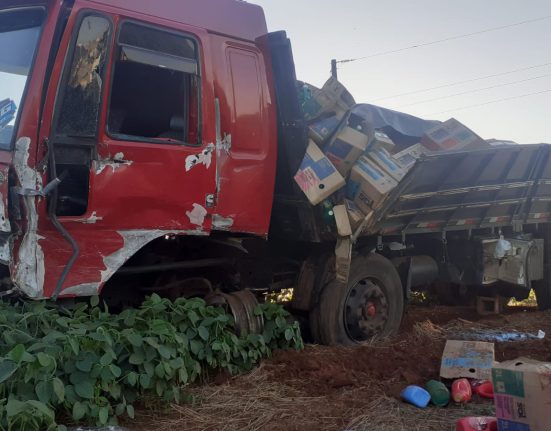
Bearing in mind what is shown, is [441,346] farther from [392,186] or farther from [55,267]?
[55,267]

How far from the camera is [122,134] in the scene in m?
4.11

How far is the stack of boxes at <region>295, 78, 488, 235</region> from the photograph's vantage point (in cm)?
495

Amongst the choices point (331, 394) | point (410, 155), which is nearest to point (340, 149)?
point (410, 155)

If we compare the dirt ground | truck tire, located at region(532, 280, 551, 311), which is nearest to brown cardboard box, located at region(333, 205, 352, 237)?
the dirt ground

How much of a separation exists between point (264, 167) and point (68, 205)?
5.12ft

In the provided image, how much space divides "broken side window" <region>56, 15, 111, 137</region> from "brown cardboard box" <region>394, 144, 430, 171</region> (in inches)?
100

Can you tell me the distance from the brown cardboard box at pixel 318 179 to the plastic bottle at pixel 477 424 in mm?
2144

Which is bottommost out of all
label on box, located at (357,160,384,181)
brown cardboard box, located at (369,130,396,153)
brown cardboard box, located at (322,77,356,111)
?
label on box, located at (357,160,384,181)

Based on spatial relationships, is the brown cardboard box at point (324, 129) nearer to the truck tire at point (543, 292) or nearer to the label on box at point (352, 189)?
Result: the label on box at point (352, 189)

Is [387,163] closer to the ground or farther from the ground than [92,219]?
farther from the ground

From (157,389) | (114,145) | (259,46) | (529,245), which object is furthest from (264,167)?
(529,245)

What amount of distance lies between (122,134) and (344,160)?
6.06 feet

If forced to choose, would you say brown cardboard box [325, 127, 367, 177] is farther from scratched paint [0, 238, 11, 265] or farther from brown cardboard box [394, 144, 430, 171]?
scratched paint [0, 238, 11, 265]

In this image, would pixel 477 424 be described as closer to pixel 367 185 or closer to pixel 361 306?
pixel 367 185
